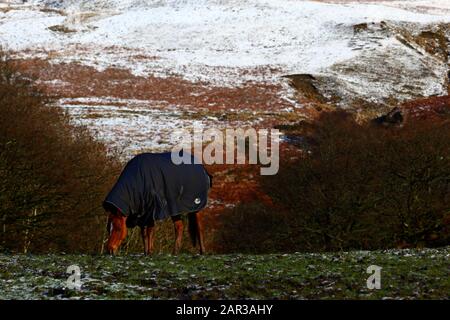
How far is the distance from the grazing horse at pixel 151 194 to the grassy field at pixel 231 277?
1153 mm

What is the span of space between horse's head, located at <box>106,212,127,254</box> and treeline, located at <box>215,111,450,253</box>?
24.9 metres

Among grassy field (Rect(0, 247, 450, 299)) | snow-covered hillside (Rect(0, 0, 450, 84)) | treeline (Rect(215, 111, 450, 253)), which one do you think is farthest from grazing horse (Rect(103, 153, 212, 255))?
snow-covered hillside (Rect(0, 0, 450, 84))

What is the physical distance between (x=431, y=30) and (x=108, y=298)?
4820 inches

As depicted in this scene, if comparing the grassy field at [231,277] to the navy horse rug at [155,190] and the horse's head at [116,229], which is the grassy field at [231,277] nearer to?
the horse's head at [116,229]

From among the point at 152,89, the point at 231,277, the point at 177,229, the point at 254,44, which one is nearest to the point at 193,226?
the point at 177,229

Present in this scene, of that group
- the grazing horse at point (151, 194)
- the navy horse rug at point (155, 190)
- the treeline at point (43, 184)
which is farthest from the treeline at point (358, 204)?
the navy horse rug at point (155, 190)

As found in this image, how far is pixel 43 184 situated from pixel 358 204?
66.2ft

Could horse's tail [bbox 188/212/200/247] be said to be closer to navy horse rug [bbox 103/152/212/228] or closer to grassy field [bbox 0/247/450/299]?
navy horse rug [bbox 103/152/212/228]

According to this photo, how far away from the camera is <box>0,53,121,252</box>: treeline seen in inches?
1159

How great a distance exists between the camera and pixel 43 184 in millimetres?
30734

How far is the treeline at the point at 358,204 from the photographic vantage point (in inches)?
1571

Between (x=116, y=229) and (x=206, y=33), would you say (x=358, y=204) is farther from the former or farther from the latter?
(x=206, y=33)

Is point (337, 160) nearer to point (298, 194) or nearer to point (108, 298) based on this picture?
point (298, 194)
